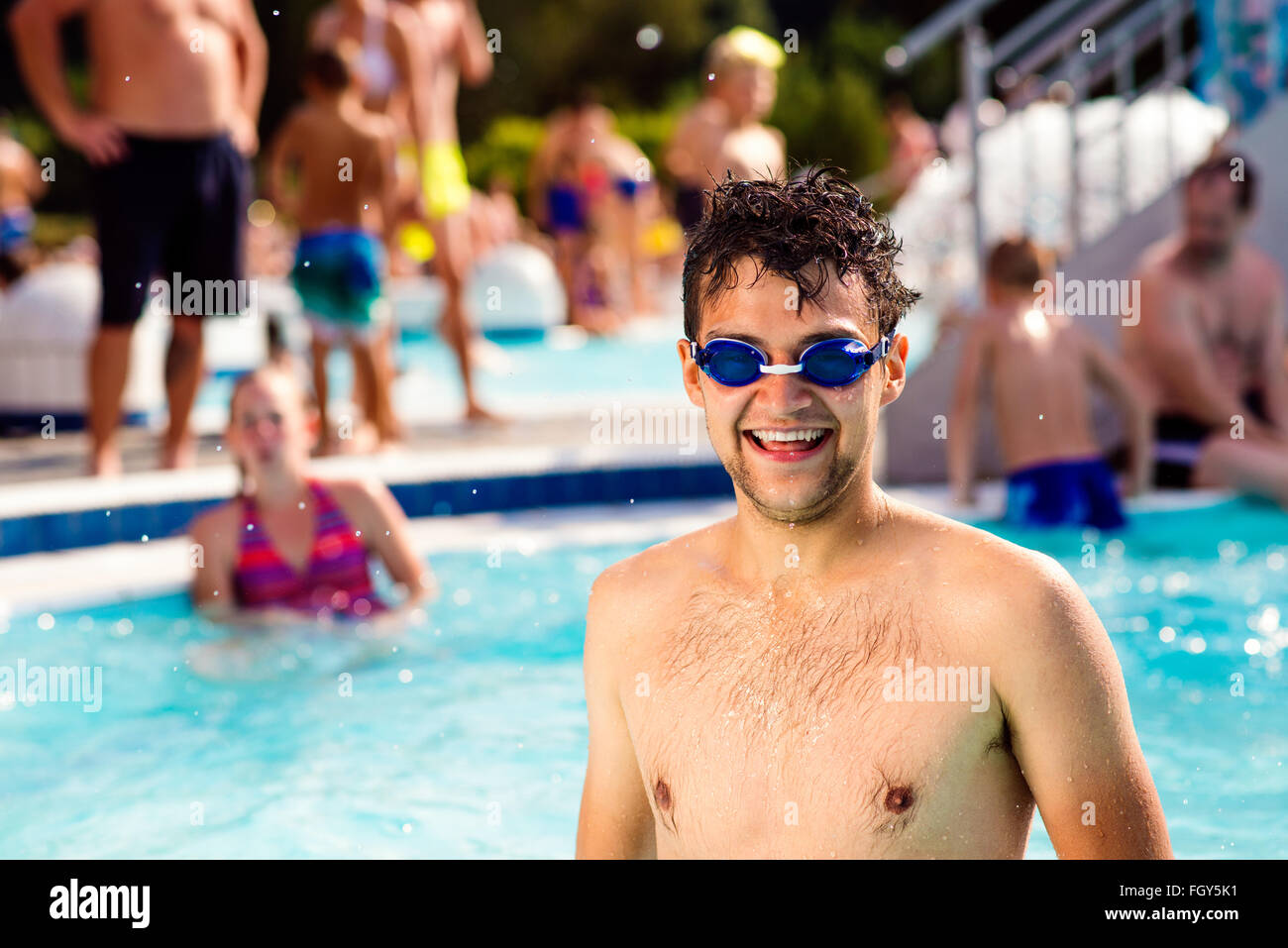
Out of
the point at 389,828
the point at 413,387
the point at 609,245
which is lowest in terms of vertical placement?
the point at 389,828

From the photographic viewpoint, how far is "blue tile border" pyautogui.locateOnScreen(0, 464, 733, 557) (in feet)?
19.4

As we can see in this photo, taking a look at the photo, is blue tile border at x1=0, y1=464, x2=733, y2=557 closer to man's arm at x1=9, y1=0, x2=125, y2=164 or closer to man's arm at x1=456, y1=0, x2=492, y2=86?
man's arm at x1=9, y1=0, x2=125, y2=164

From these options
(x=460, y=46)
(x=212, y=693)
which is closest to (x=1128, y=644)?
(x=212, y=693)

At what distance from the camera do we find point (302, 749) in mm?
4656

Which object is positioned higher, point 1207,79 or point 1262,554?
point 1207,79

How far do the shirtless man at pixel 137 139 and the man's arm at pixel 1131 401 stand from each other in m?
3.49

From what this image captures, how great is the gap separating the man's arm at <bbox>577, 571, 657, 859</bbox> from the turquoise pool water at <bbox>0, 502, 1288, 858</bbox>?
1639 millimetres

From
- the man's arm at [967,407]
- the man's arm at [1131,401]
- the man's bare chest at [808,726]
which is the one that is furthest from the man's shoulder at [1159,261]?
the man's bare chest at [808,726]

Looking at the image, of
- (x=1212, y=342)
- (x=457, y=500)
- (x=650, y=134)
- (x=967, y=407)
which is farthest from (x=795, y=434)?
(x=650, y=134)

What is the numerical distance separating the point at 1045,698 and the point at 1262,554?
4.52 m

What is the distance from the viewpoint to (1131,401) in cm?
621

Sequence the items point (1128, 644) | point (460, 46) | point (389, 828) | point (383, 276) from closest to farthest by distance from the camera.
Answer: point (389, 828) → point (1128, 644) → point (383, 276) → point (460, 46)

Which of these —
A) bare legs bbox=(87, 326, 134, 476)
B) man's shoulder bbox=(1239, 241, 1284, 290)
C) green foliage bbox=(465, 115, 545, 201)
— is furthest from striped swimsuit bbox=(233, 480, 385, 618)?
green foliage bbox=(465, 115, 545, 201)
